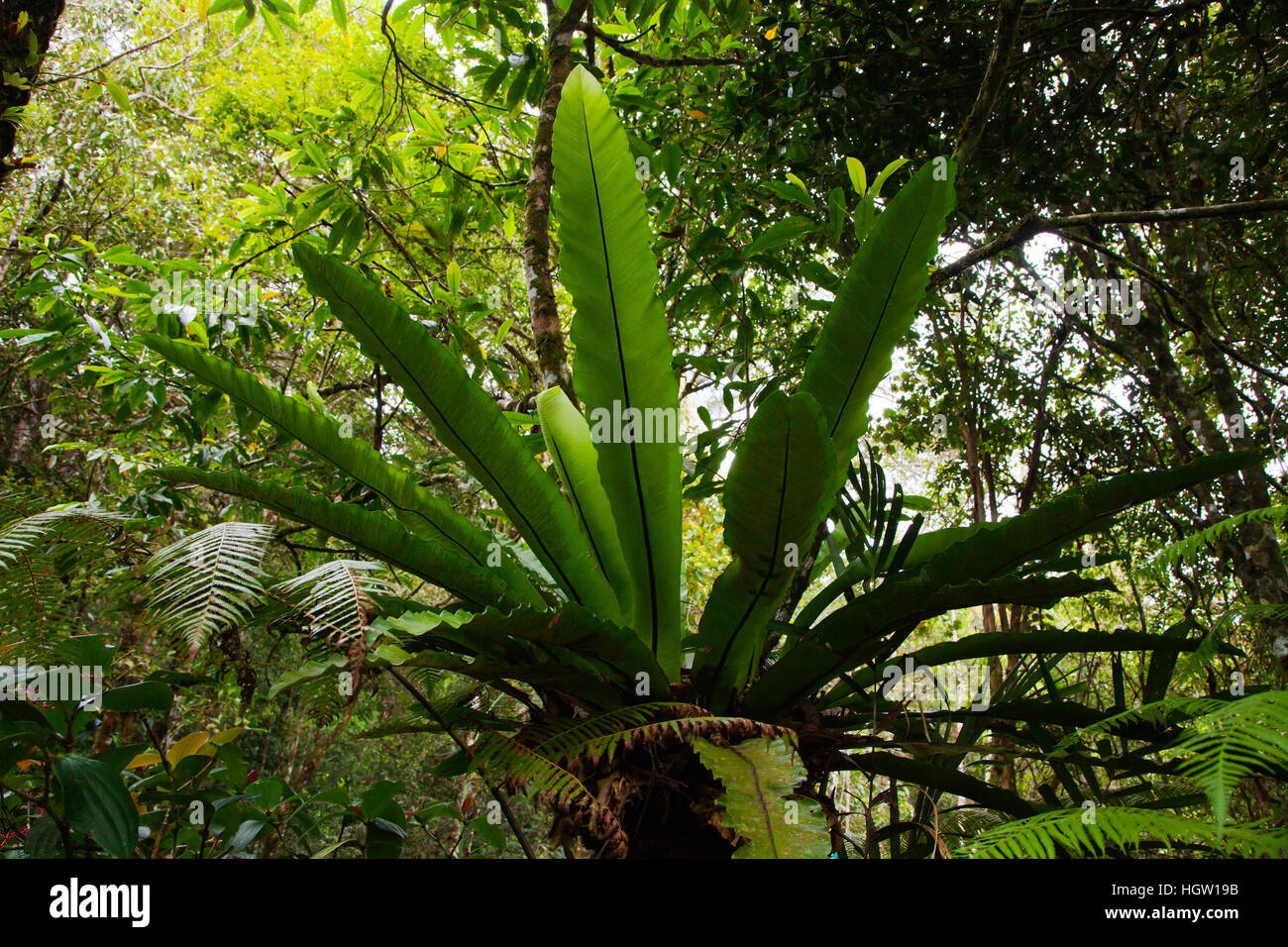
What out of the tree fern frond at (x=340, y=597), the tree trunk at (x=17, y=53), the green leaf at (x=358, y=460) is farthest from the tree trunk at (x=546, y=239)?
the tree trunk at (x=17, y=53)

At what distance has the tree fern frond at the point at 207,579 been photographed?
2.22 ft

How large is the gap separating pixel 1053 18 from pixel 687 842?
3098 mm

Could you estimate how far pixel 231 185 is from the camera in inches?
252

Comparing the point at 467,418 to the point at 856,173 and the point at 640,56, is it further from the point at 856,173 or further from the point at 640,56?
the point at 640,56

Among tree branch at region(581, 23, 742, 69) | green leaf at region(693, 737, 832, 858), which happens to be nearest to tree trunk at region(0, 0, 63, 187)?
tree branch at region(581, 23, 742, 69)

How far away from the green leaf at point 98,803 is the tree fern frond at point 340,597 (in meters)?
0.30

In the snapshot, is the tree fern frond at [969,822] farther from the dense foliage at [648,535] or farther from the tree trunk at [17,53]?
the tree trunk at [17,53]

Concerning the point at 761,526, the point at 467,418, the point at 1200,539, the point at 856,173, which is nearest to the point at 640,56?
the point at 856,173

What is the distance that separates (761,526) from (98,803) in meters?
0.83

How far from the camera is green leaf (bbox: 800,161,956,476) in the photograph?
3.32ft

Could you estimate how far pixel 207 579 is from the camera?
2.32 ft

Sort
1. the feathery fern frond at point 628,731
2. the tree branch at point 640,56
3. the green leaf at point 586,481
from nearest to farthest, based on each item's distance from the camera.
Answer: the feathery fern frond at point 628,731 < the green leaf at point 586,481 < the tree branch at point 640,56

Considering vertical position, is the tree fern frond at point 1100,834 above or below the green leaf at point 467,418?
below
